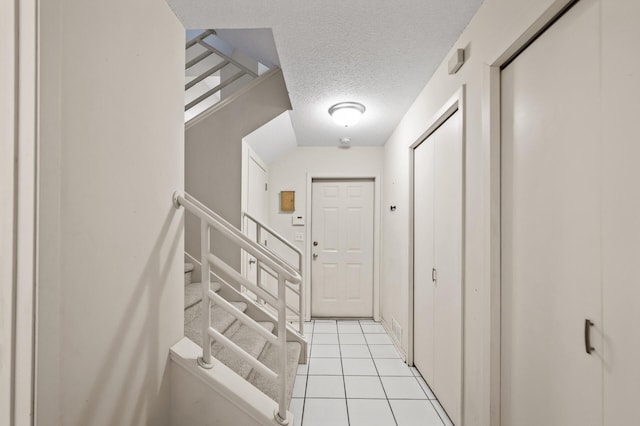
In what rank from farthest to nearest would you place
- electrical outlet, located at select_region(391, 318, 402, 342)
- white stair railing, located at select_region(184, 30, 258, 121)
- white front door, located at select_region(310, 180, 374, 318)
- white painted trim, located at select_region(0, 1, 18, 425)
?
1. white front door, located at select_region(310, 180, 374, 318)
2. electrical outlet, located at select_region(391, 318, 402, 342)
3. white stair railing, located at select_region(184, 30, 258, 121)
4. white painted trim, located at select_region(0, 1, 18, 425)

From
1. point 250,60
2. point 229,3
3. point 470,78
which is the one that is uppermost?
point 250,60

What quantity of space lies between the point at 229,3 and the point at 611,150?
1.63m

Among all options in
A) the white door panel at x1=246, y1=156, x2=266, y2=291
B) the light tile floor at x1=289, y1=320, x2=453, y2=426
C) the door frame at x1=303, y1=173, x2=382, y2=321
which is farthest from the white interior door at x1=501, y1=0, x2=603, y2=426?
the door frame at x1=303, y1=173, x2=382, y2=321

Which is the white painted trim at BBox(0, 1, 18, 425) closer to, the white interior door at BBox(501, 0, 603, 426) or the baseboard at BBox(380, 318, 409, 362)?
the white interior door at BBox(501, 0, 603, 426)

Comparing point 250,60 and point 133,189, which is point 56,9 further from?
point 250,60

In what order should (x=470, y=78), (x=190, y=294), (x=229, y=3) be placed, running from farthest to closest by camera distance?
1. (x=190, y=294)
2. (x=470, y=78)
3. (x=229, y=3)

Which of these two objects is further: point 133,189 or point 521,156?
point 521,156

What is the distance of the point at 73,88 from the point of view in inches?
35.5

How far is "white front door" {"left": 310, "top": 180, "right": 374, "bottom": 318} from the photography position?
167 inches

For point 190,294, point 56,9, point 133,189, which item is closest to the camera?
point 56,9

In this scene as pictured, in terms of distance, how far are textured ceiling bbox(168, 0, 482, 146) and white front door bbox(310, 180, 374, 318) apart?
1698 millimetres

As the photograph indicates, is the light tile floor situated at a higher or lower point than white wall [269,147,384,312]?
lower

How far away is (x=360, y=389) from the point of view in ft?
7.84

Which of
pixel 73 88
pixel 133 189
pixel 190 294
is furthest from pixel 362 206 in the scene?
pixel 73 88
